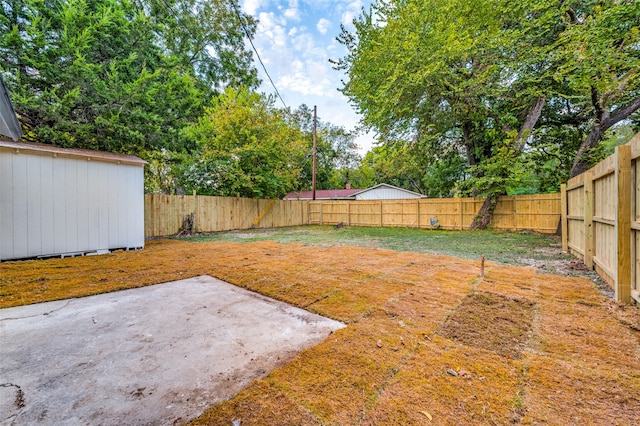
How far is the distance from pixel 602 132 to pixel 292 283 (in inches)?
416

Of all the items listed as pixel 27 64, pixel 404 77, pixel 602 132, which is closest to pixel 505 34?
pixel 404 77

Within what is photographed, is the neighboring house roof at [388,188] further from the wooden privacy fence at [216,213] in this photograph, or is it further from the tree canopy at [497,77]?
the tree canopy at [497,77]

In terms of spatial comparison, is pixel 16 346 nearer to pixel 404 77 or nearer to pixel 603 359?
pixel 603 359

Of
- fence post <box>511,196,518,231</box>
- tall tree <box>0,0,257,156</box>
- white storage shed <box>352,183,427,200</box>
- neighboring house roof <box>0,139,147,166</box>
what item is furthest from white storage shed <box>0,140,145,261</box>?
white storage shed <box>352,183,427,200</box>

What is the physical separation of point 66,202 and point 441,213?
1218cm

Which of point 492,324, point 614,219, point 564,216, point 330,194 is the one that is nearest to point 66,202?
point 492,324

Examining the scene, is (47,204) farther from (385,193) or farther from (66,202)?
(385,193)

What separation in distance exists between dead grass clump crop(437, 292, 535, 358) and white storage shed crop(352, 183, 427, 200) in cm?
1879

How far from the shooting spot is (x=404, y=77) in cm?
834

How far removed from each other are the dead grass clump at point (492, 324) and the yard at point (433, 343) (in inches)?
0.5

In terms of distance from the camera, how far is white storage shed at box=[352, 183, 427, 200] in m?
21.2

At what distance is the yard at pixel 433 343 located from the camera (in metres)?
1.33

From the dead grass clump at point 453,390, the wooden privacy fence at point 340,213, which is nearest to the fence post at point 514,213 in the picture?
the wooden privacy fence at point 340,213

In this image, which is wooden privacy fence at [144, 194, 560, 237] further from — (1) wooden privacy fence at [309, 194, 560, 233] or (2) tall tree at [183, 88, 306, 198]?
(2) tall tree at [183, 88, 306, 198]
